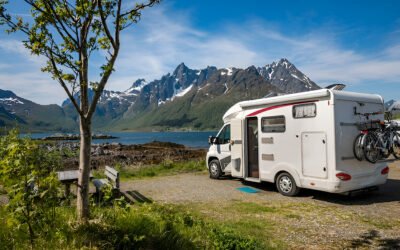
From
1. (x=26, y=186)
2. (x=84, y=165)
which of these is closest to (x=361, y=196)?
(x=84, y=165)

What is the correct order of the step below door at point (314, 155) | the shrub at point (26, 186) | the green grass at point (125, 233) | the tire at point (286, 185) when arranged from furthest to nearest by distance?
the tire at point (286, 185) < the step below door at point (314, 155) < the green grass at point (125, 233) < the shrub at point (26, 186)

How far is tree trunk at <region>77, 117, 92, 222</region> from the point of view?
438 cm

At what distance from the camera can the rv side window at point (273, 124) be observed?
10055 mm

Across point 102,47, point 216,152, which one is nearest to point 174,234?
point 102,47

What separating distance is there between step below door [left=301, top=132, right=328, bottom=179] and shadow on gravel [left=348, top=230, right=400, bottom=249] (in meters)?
2.60

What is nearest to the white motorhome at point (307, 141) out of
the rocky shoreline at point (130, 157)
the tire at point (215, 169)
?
the tire at point (215, 169)

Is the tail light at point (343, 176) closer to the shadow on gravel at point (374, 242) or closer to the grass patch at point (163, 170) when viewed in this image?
the shadow on gravel at point (374, 242)

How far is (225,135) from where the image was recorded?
42.8 ft

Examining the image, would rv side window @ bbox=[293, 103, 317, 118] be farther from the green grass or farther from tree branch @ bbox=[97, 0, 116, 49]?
tree branch @ bbox=[97, 0, 116, 49]

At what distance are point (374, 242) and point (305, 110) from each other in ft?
14.1

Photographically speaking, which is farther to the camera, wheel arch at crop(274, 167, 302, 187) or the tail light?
wheel arch at crop(274, 167, 302, 187)

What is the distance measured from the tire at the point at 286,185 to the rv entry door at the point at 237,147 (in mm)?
1792

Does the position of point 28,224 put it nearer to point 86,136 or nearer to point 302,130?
point 86,136

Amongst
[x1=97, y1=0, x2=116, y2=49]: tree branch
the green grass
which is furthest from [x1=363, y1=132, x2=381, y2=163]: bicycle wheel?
[x1=97, y1=0, x2=116, y2=49]: tree branch
